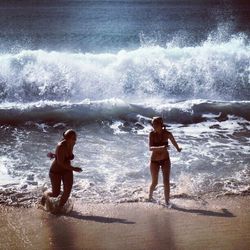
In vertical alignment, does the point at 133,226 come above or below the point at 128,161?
below

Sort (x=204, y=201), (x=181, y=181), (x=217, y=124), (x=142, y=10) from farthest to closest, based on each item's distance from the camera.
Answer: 1. (x=142, y=10)
2. (x=217, y=124)
3. (x=181, y=181)
4. (x=204, y=201)

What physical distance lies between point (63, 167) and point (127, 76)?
12909 mm

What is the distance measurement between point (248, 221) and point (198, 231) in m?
0.94

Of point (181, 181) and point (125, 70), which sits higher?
point (125, 70)

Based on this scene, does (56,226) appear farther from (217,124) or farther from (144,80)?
(144,80)

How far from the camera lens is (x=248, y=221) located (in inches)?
270

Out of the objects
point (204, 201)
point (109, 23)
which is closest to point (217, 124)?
point (204, 201)

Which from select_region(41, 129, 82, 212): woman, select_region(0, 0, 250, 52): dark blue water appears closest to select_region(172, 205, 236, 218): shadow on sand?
select_region(41, 129, 82, 212): woman

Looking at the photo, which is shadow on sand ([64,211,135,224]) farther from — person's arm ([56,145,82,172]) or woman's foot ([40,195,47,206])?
person's arm ([56,145,82,172])

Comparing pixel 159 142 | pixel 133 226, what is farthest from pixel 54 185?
pixel 159 142

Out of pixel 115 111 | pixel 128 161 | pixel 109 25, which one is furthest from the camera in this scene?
pixel 109 25

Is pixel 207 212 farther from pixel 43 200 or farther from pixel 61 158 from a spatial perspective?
pixel 43 200

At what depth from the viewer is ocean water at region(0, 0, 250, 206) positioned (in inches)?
345

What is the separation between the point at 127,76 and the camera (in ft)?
63.8
